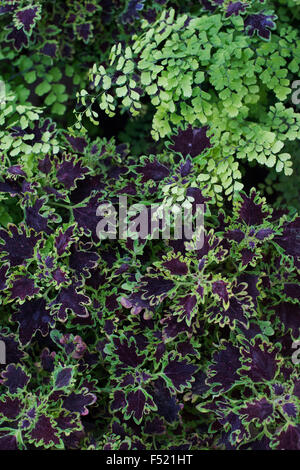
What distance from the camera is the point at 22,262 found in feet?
4.76

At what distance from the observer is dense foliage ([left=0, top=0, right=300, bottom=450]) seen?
135 cm

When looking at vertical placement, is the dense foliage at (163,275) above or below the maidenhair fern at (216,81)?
below

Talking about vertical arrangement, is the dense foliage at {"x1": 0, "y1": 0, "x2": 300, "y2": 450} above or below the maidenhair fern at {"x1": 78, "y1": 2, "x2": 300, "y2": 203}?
below

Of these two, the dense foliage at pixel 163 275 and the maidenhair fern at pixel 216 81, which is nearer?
the dense foliage at pixel 163 275

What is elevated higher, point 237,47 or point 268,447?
point 237,47

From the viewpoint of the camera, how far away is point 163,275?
1384 mm

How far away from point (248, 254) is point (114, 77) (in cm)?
68

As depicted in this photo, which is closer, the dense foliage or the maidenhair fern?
the dense foliage

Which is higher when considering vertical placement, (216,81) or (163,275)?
(216,81)

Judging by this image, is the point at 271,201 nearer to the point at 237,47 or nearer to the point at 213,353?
the point at 237,47

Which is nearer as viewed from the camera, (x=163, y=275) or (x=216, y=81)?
(x=163, y=275)

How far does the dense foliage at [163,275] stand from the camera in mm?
1346

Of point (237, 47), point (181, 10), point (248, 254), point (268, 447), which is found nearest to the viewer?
point (268, 447)
